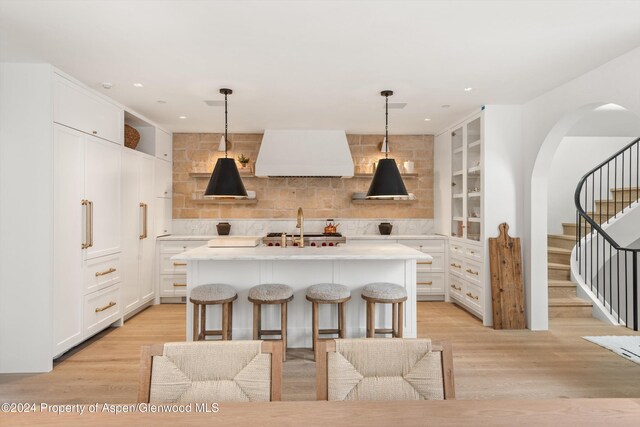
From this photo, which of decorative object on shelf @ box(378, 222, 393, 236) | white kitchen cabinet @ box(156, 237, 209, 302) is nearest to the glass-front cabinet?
decorative object on shelf @ box(378, 222, 393, 236)

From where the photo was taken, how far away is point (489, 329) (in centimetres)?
414

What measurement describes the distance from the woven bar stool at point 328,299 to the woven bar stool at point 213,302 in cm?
68

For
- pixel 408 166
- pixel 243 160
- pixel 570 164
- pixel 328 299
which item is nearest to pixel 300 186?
pixel 243 160

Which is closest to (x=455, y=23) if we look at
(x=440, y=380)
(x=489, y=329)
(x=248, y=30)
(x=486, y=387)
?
(x=248, y=30)

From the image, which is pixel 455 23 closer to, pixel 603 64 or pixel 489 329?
pixel 603 64

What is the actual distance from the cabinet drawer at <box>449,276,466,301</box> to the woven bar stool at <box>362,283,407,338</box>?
6.58ft

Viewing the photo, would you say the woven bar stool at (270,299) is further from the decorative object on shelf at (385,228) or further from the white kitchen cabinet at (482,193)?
the decorative object on shelf at (385,228)

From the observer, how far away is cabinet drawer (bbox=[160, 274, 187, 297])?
5.21m

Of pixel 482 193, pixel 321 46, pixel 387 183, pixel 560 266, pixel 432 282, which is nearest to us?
pixel 321 46

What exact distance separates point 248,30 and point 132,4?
0.69m

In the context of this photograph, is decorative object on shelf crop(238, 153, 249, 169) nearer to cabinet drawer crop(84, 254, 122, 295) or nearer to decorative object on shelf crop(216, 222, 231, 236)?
decorative object on shelf crop(216, 222, 231, 236)

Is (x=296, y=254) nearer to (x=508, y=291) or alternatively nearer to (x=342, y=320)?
(x=342, y=320)

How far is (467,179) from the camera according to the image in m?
4.80

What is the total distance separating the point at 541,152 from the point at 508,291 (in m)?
1.52
